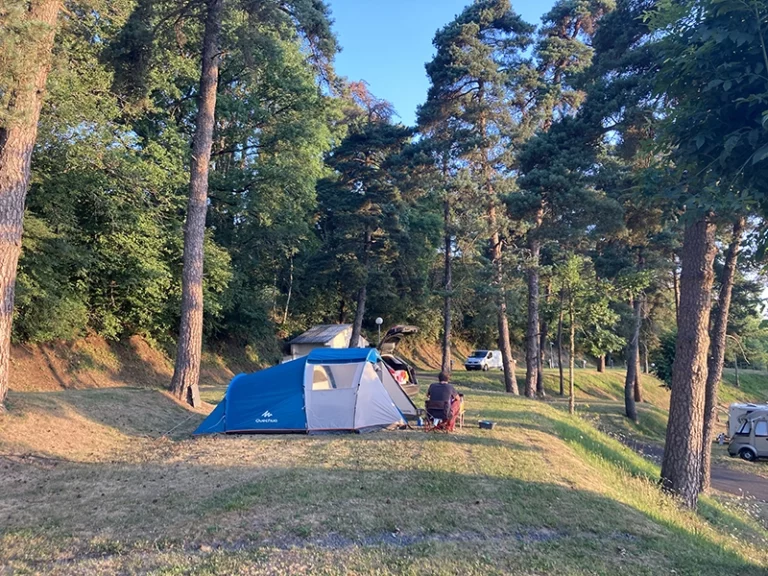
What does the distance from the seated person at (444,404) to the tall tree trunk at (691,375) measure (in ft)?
11.3

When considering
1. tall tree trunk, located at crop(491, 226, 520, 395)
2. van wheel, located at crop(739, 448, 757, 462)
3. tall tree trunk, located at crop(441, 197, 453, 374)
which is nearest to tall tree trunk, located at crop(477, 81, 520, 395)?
tall tree trunk, located at crop(491, 226, 520, 395)

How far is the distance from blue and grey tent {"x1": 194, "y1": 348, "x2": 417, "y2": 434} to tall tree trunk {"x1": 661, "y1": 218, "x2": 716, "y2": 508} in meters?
4.54

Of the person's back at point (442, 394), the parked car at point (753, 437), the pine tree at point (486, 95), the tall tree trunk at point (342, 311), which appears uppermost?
the pine tree at point (486, 95)

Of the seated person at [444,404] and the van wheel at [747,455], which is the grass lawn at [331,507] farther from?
the van wheel at [747,455]

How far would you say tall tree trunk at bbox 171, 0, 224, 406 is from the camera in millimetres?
11648

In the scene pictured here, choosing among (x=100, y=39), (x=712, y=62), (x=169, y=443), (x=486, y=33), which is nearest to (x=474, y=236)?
(x=486, y=33)

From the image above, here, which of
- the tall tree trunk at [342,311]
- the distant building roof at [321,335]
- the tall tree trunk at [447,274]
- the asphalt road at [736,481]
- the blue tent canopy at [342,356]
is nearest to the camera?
the blue tent canopy at [342,356]

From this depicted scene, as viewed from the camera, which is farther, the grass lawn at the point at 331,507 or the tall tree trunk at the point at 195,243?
the tall tree trunk at the point at 195,243

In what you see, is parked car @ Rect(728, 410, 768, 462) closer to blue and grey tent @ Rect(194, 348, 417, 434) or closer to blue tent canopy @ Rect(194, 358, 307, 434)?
blue and grey tent @ Rect(194, 348, 417, 434)

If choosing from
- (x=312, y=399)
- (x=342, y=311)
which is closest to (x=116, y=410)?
(x=312, y=399)

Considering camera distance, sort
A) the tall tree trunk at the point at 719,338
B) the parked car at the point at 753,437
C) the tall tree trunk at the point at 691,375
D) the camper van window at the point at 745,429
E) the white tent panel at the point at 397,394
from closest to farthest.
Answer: the tall tree trunk at the point at 691,375 → the white tent panel at the point at 397,394 → the tall tree trunk at the point at 719,338 → the parked car at the point at 753,437 → the camper van window at the point at 745,429

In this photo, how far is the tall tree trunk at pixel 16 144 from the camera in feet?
26.4

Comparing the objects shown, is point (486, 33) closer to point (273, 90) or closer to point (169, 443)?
point (273, 90)

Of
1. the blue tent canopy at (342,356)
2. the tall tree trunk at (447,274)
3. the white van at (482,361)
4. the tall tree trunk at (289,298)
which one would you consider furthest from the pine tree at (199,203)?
the white van at (482,361)
